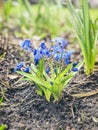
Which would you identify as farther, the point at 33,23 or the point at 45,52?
the point at 33,23

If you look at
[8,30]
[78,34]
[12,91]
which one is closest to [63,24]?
[8,30]

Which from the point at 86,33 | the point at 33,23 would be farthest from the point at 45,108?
the point at 33,23

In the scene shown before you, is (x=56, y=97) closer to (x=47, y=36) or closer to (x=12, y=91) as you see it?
(x=12, y=91)

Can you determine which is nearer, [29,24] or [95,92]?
[95,92]

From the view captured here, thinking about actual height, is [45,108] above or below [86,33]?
below

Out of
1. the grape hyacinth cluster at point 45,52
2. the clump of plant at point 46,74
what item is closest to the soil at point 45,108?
the clump of plant at point 46,74

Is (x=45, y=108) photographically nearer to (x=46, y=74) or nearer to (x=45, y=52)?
(x=46, y=74)

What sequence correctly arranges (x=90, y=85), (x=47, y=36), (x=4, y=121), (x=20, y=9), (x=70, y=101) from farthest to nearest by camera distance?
(x=20, y=9) → (x=47, y=36) → (x=90, y=85) → (x=70, y=101) → (x=4, y=121)
